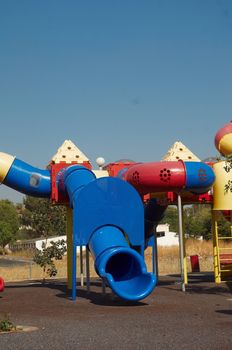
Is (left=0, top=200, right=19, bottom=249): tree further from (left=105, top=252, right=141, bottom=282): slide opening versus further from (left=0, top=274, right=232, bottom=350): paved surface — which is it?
(left=105, top=252, right=141, bottom=282): slide opening

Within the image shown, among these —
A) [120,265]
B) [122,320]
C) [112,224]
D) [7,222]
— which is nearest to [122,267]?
[120,265]

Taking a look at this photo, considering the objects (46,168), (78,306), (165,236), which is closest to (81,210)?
(78,306)

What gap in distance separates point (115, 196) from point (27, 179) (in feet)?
11.8

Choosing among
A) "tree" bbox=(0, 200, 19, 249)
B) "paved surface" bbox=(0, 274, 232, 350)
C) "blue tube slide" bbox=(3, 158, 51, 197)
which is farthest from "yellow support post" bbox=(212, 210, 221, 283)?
"tree" bbox=(0, 200, 19, 249)

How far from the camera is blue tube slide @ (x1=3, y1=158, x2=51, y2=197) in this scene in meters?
16.6

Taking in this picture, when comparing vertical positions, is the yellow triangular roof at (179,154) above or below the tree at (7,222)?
below

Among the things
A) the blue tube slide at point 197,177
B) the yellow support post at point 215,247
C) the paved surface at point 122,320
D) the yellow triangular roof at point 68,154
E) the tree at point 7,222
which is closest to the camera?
the paved surface at point 122,320

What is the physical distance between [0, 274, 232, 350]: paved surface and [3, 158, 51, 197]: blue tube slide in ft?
9.14

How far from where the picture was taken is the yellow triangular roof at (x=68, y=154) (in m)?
17.3

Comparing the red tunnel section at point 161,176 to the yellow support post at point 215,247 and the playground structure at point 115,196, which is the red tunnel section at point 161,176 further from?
the yellow support post at point 215,247

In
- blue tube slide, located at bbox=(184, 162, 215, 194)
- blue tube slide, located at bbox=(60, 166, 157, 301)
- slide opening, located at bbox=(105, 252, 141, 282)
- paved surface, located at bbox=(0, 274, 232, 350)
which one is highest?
blue tube slide, located at bbox=(184, 162, 215, 194)

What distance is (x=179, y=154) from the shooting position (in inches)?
686

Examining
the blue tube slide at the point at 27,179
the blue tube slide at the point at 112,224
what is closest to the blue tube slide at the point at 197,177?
the blue tube slide at the point at 112,224

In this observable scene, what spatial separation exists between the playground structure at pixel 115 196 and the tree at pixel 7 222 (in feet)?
146
